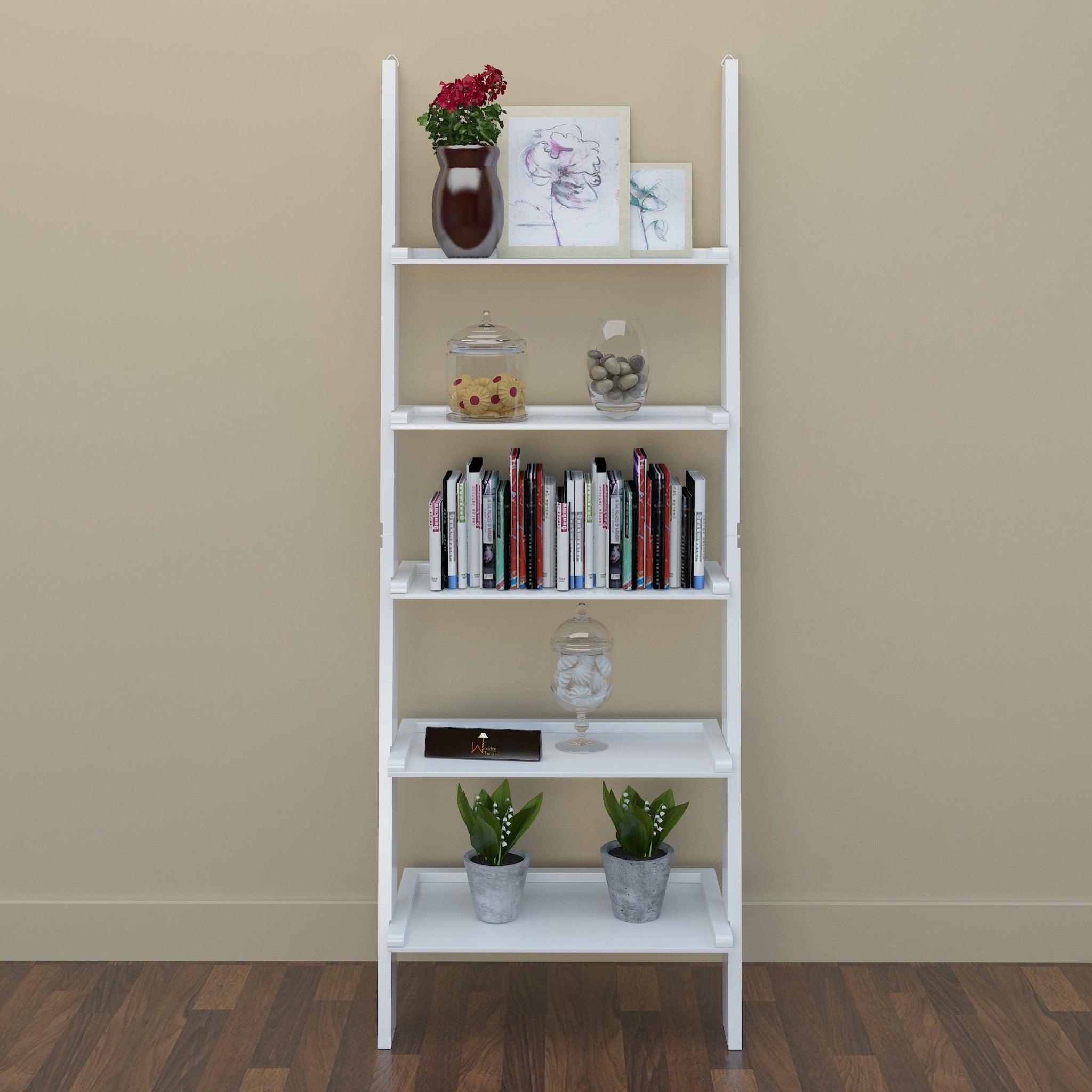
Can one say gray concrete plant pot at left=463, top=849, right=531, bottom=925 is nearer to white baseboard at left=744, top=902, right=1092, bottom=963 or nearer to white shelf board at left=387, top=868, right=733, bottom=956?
white shelf board at left=387, top=868, right=733, bottom=956

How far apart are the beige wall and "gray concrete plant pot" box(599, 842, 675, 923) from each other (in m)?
0.24

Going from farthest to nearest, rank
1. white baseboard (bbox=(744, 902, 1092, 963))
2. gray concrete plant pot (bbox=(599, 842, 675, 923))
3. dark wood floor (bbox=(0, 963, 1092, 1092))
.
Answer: white baseboard (bbox=(744, 902, 1092, 963)) < gray concrete plant pot (bbox=(599, 842, 675, 923)) < dark wood floor (bbox=(0, 963, 1092, 1092))

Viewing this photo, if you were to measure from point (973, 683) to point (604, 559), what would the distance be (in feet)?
3.07

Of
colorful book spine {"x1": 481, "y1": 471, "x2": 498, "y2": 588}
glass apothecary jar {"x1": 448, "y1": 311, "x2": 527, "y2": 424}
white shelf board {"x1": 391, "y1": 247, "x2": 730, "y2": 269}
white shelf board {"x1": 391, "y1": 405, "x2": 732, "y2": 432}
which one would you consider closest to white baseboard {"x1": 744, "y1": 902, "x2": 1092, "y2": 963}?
colorful book spine {"x1": 481, "y1": 471, "x2": 498, "y2": 588}

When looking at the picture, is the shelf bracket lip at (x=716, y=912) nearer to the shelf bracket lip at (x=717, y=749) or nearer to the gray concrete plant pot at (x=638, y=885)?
the gray concrete plant pot at (x=638, y=885)

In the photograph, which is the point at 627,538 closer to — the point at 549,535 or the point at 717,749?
the point at 549,535

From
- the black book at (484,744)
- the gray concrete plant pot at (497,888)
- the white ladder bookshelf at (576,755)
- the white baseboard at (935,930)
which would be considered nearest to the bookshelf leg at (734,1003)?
the white ladder bookshelf at (576,755)

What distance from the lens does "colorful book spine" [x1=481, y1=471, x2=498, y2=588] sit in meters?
2.48

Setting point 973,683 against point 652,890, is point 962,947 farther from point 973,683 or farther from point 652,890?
point 652,890

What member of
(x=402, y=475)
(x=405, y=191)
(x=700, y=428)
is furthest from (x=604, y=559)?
(x=405, y=191)

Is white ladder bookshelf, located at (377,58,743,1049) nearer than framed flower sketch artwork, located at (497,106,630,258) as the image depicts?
Yes

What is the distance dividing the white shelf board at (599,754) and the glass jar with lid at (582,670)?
5 centimetres

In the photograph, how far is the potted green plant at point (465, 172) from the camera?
246 centimetres

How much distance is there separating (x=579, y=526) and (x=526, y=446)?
331mm
